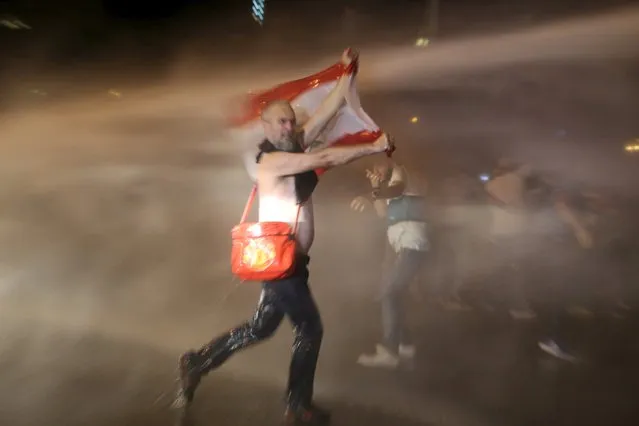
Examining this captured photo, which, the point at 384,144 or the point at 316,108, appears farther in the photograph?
the point at 316,108

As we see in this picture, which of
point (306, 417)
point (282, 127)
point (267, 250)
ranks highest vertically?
point (282, 127)

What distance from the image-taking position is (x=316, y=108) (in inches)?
122

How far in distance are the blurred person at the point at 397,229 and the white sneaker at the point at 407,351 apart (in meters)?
0.08

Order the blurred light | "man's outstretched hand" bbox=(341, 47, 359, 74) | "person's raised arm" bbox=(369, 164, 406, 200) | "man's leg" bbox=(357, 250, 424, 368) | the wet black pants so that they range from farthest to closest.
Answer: the blurred light
"person's raised arm" bbox=(369, 164, 406, 200)
"man's leg" bbox=(357, 250, 424, 368)
"man's outstretched hand" bbox=(341, 47, 359, 74)
the wet black pants

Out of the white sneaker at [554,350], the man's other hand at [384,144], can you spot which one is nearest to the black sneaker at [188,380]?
the man's other hand at [384,144]

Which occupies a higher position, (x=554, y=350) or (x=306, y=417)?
(x=554, y=350)

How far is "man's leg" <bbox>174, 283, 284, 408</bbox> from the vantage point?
3055 millimetres

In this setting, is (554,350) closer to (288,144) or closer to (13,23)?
(288,144)

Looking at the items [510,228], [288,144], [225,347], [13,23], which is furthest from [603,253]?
[13,23]

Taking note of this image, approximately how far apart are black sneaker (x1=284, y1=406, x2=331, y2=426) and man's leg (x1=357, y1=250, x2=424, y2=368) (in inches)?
14.0

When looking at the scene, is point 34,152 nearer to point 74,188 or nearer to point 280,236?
point 74,188

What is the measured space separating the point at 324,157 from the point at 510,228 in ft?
3.79

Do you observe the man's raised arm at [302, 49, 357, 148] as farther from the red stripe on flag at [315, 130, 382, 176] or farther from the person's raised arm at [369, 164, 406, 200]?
the person's raised arm at [369, 164, 406, 200]

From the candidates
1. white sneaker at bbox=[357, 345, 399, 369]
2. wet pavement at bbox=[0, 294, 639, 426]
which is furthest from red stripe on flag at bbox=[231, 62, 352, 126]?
white sneaker at bbox=[357, 345, 399, 369]
